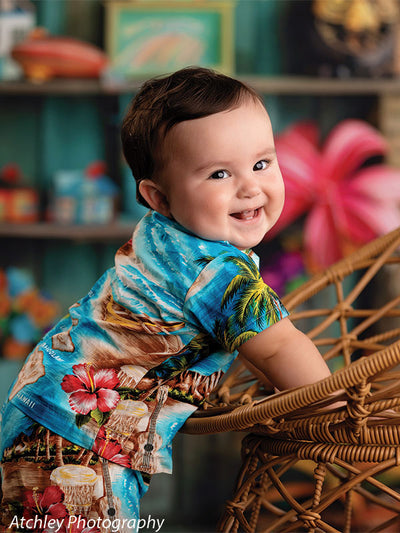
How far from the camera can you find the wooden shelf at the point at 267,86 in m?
2.25

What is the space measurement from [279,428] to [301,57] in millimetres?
1796

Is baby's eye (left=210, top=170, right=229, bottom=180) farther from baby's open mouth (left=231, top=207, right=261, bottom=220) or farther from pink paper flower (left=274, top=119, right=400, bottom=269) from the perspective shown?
pink paper flower (left=274, top=119, right=400, bottom=269)

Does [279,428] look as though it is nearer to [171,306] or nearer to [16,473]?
[171,306]

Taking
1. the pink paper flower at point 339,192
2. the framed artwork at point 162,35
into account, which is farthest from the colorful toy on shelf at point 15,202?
the pink paper flower at point 339,192

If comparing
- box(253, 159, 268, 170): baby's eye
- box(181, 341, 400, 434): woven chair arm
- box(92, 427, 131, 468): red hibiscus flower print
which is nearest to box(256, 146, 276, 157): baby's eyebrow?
box(253, 159, 268, 170): baby's eye

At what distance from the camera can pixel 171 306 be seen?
3.08 feet

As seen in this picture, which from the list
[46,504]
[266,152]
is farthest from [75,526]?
[266,152]

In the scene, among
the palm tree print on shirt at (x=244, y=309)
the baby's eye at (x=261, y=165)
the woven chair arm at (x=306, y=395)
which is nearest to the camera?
the woven chair arm at (x=306, y=395)

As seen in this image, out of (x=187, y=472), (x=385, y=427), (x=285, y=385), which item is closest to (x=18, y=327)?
(x=187, y=472)

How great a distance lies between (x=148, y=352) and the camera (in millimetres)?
967

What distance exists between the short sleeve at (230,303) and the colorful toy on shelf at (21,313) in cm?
146

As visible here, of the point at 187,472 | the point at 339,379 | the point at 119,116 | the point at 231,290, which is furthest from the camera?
the point at 119,116

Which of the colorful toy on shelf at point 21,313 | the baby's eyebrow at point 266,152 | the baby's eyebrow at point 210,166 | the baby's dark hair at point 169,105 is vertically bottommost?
the colorful toy on shelf at point 21,313

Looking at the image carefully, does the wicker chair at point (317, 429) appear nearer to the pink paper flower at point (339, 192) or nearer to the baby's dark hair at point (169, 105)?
the baby's dark hair at point (169, 105)
